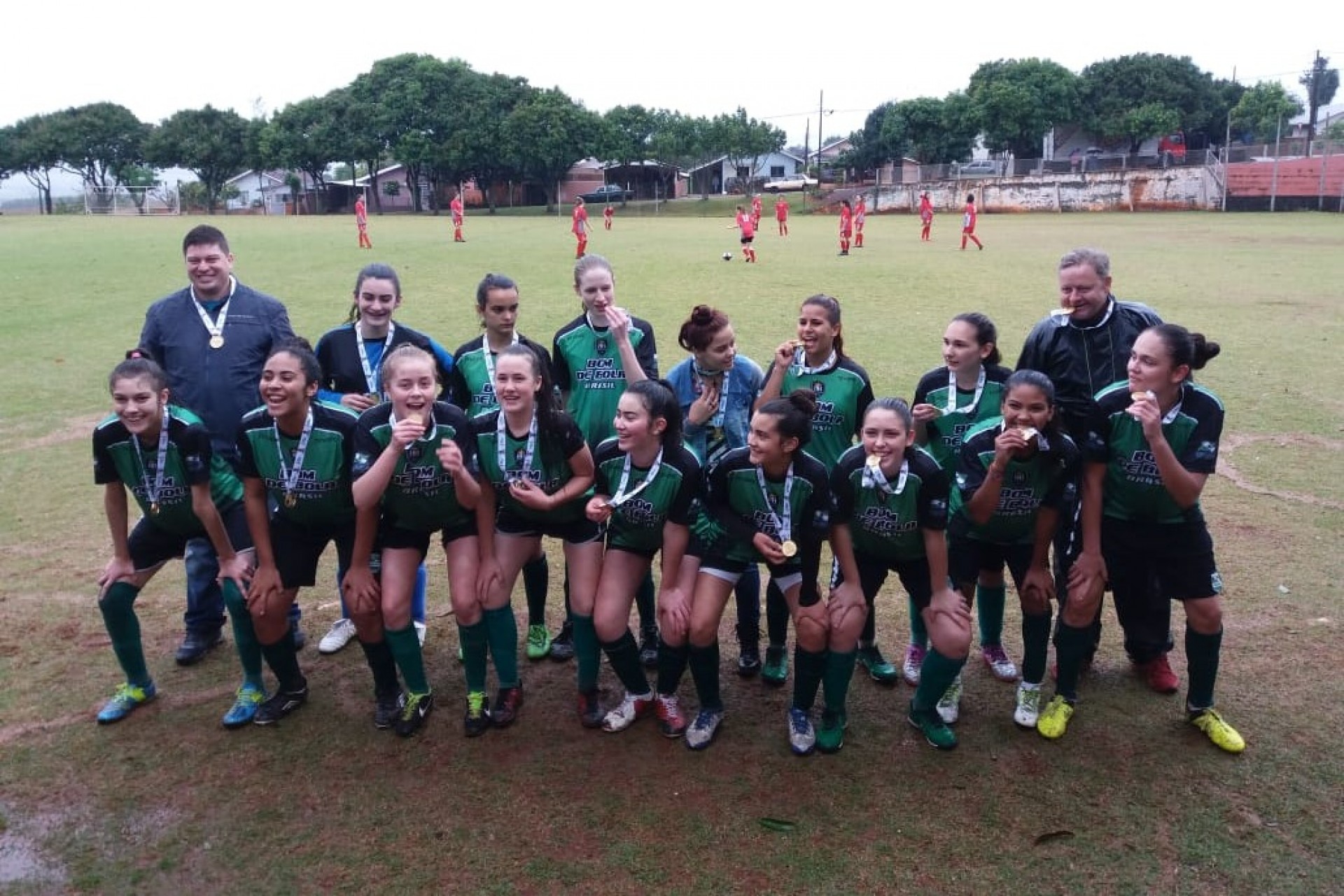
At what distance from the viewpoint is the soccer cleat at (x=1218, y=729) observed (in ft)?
13.6

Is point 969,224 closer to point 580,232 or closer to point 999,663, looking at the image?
point 580,232

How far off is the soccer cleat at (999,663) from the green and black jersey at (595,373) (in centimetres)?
239

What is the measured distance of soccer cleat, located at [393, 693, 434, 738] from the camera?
4.45 m

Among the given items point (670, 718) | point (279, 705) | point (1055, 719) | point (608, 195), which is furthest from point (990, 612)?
point (608, 195)

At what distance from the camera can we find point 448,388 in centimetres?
541

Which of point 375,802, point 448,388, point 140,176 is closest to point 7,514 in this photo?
point 448,388

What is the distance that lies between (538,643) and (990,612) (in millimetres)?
2513

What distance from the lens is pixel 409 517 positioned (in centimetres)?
452

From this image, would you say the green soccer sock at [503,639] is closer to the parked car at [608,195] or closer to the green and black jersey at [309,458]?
the green and black jersey at [309,458]

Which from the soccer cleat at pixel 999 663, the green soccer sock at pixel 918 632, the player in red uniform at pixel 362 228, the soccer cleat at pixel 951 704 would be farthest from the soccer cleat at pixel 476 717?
the player in red uniform at pixel 362 228

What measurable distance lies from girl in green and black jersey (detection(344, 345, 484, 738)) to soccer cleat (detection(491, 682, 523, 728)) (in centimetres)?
11

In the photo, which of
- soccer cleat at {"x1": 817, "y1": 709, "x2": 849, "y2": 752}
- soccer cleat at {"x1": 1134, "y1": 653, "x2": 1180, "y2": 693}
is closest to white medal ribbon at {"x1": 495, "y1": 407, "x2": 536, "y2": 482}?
soccer cleat at {"x1": 817, "y1": 709, "x2": 849, "y2": 752}

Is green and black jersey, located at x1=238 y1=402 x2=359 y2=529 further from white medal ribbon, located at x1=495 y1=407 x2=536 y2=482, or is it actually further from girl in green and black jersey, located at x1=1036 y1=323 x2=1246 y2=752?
girl in green and black jersey, located at x1=1036 y1=323 x2=1246 y2=752

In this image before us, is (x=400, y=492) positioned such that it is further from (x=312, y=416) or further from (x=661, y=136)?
(x=661, y=136)
